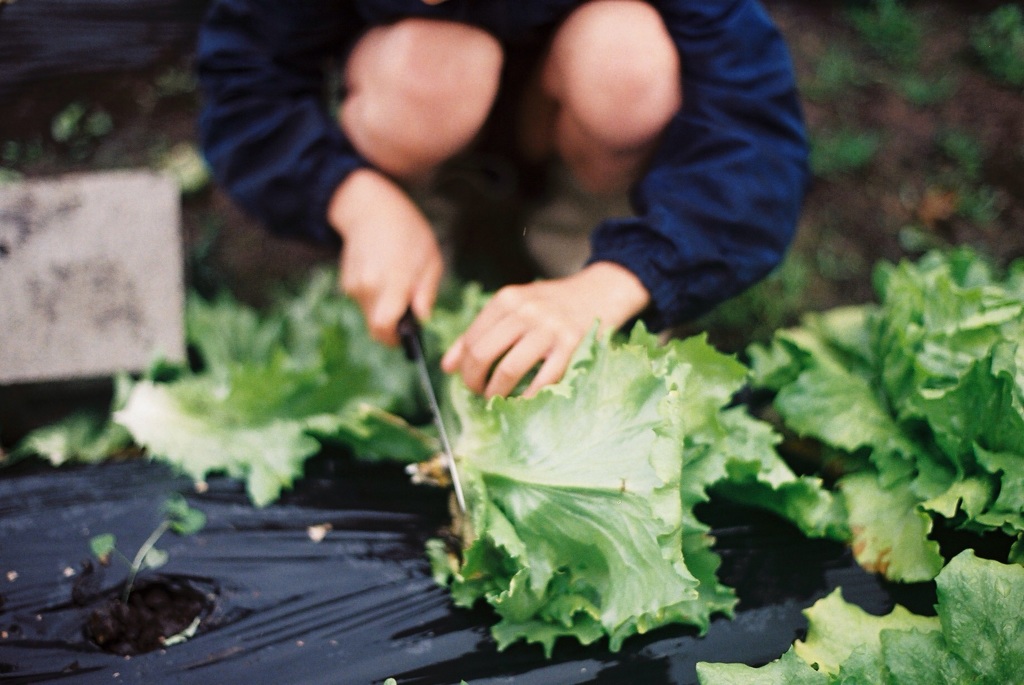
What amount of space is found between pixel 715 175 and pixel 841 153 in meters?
1.05

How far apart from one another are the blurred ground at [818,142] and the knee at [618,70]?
0.53 m

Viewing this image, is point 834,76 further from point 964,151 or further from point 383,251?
point 383,251

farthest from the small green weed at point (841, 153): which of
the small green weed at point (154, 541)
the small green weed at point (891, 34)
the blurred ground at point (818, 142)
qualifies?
the small green weed at point (154, 541)

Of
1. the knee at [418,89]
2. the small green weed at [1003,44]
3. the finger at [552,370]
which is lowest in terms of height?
the finger at [552,370]

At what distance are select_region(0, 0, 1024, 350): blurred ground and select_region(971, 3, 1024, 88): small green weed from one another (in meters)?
0.02

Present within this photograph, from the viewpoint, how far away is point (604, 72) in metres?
1.22

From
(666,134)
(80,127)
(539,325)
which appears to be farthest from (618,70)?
(80,127)

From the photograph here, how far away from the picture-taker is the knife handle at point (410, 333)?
1.29m

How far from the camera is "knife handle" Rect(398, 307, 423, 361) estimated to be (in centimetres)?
129

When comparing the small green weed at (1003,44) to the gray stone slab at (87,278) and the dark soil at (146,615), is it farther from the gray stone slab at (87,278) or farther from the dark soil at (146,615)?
the dark soil at (146,615)

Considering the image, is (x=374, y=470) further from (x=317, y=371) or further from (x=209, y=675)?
(x=209, y=675)

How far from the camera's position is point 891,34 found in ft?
7.37

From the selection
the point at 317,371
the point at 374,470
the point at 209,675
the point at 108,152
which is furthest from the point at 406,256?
the point at 108,152

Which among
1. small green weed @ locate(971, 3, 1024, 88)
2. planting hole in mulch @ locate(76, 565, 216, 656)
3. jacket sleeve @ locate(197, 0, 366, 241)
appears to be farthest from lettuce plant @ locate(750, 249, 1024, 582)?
small green weed @ locate(971, 3, 1024, 88)
